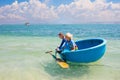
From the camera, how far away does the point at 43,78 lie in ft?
22.9

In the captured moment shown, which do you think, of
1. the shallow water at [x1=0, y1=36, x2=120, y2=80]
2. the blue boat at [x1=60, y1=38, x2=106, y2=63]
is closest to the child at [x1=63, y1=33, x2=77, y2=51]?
the blue boat at [x1=60, y1=38, x2=106, y2=63]

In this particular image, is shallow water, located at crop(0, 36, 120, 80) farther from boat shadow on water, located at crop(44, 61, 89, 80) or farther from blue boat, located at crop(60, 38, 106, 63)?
blue boat, located at crop(60, 38, 106, 63)

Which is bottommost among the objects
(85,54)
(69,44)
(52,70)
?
(52,70)

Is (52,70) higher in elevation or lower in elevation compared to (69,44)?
lower

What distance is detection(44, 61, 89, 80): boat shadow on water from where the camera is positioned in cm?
719

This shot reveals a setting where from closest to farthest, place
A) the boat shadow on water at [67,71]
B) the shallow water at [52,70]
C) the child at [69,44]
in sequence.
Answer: the shallow water at [52,70] < the boat shadow on water at [67,71] < the child at [69,44]

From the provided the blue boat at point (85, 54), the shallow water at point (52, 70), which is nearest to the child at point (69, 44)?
the blue boat at point (85, 54)

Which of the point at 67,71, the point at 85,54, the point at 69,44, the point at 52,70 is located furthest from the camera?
the point at 69,44

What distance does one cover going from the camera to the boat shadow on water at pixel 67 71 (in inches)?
283

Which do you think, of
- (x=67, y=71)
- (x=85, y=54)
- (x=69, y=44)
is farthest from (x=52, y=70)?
(x=85, y=54)

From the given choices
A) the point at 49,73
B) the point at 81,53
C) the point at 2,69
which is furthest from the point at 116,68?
the point at 2,69

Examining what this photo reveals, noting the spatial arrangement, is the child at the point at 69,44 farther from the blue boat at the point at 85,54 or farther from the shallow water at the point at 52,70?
the shallow water at the point at 52,70

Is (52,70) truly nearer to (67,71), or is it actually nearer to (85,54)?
(67,71)

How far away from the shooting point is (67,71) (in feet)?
25.0
